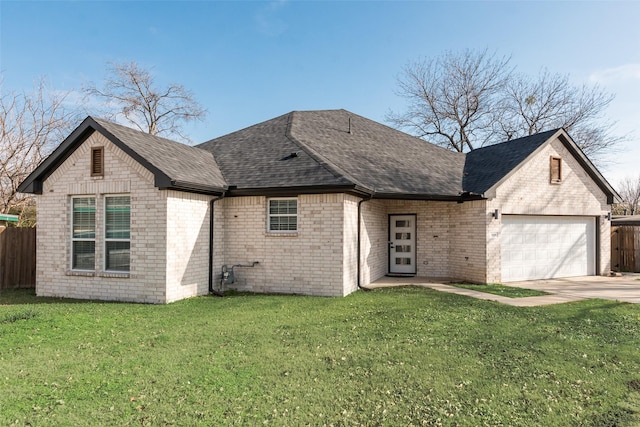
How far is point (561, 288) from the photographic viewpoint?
11.3 meters

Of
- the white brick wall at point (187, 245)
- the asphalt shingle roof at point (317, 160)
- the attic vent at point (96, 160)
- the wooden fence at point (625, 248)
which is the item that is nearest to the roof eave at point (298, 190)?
the asphalt shingle roof at point (317, 160)

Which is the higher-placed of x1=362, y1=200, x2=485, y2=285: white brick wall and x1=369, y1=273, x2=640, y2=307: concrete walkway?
x1=362, y1=200, x2=485, y2=285: white brick wall

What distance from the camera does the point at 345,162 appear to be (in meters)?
12.0

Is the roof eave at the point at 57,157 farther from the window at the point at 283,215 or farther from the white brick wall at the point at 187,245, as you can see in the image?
the window at the point at 283,215

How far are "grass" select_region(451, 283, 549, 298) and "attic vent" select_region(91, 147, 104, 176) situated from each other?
36.5ft

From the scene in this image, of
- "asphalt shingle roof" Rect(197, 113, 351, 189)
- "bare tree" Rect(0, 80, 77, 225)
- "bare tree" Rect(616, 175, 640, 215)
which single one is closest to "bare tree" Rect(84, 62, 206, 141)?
"bare tree" Rect(0, 80, 77, 225)

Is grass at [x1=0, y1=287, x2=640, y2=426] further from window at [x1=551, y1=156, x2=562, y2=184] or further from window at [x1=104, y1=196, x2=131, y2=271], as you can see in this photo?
window at [x1=551, y1=156, x2=562, y2=184]

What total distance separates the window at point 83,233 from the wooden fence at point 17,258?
3344mm

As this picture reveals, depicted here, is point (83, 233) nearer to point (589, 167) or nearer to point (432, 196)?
point (432, 196)

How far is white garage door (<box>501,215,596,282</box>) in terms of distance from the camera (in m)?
12.6

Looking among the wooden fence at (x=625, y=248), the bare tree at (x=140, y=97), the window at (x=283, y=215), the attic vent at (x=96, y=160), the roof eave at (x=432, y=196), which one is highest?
the bare tree at (x=140, y=97)

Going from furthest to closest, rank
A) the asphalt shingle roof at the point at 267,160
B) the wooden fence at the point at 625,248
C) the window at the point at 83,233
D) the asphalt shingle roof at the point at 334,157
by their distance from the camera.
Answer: the wooden fence at the point at 625,248 < the asphalt shingle roof at the point at 334,157 < the asphalt shingle roof at the point at 267,160 < the window at the point at 83,233

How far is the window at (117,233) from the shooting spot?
9.34 meters

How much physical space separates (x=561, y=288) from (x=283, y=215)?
30.2 ft
